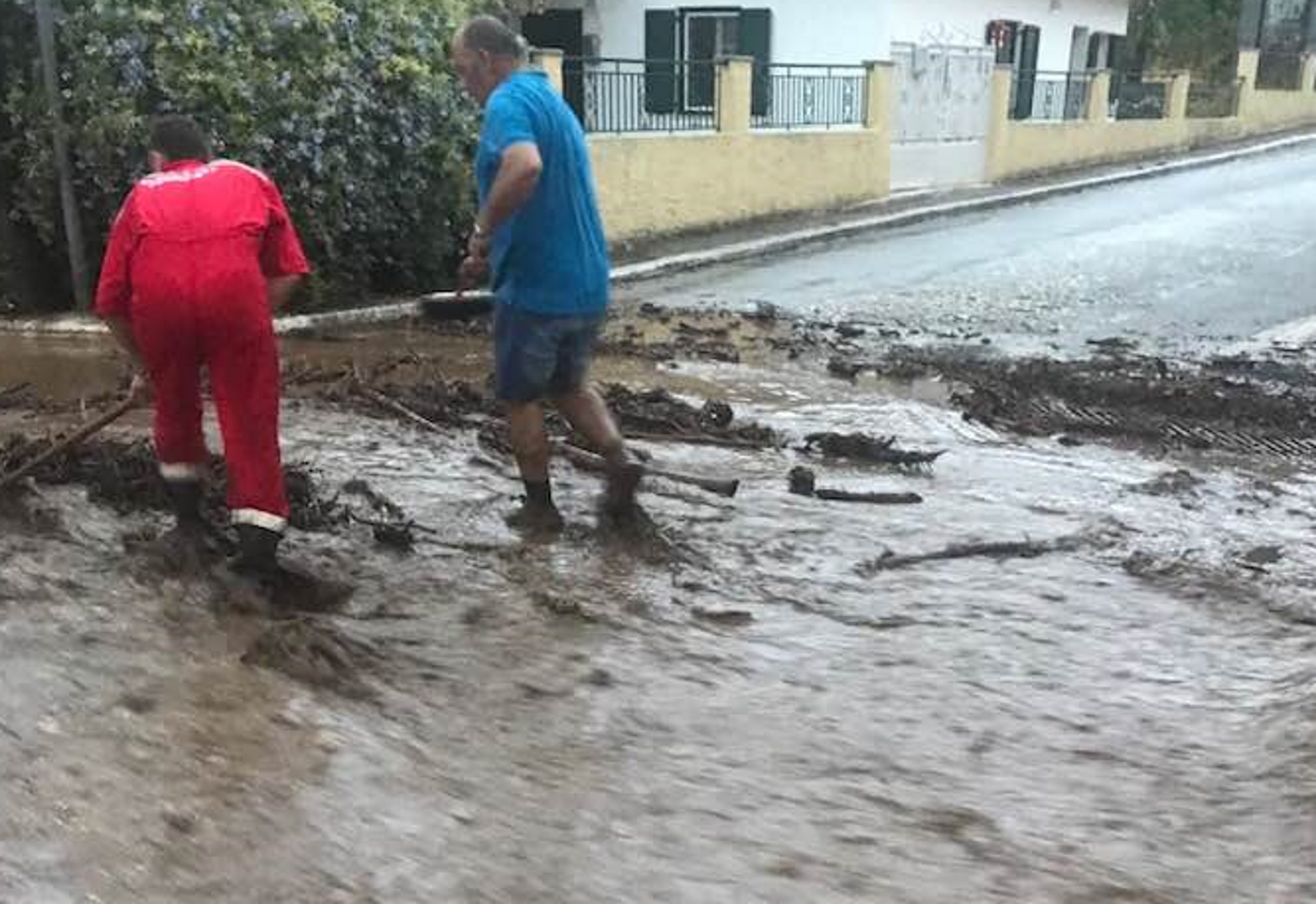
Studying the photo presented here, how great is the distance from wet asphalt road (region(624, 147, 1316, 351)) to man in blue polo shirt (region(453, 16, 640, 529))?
580cm

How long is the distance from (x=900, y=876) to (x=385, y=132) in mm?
9410

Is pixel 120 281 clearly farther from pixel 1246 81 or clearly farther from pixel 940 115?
pixel 1246 81

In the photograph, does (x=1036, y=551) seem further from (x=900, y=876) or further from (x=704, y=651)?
(x=900, y=876)

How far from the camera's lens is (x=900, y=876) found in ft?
9.95

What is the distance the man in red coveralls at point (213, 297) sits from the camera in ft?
13.6

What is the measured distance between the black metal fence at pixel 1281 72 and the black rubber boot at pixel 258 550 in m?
37.9

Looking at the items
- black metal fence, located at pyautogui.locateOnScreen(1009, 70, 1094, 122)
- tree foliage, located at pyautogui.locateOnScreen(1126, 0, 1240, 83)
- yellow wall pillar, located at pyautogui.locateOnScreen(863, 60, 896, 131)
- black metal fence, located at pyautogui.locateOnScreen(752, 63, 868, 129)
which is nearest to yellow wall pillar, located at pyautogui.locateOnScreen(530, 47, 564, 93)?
black metal fence, located at pyautogui.locateOnScreen(752, 63, 868, 129)

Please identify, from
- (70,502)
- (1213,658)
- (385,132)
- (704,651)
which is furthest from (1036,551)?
(385,132)

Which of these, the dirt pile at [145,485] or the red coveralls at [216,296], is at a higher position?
the red coveralls at [216,296]

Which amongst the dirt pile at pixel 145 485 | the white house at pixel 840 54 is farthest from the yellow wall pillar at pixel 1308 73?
the dirt pile at pixel 145 485

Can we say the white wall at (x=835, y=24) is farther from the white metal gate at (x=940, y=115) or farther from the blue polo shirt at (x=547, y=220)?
the blue polo shirt at (x=547, y=220)

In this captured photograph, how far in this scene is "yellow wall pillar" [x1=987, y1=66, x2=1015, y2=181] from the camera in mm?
23703

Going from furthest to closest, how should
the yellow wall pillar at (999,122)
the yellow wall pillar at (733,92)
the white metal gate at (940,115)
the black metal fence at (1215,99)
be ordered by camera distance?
the black metal fence at (1215,99)
the yellow wall pillar at (999,122)
the white metal gate at (940,115)
the yellow wall pillar at (733,92)

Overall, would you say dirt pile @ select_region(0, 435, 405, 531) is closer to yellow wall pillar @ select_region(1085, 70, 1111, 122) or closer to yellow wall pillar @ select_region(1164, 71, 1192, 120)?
yellow wall pillar @ select_region(1085, 70, 1111, 122)
